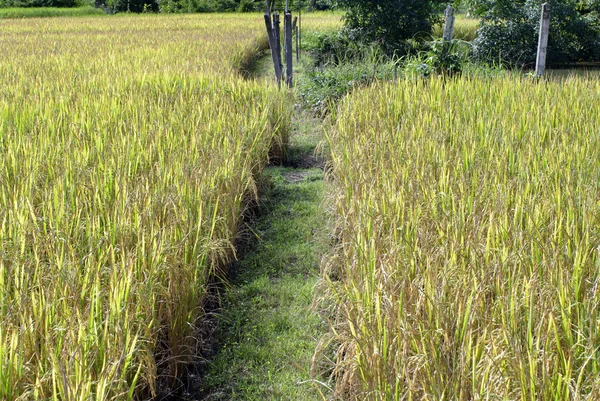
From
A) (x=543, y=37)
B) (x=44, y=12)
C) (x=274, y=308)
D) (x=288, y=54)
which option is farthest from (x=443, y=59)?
(x=44, y=12)

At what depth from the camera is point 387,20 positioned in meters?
12.6

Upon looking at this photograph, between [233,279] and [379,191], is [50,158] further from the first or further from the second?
[379,191]

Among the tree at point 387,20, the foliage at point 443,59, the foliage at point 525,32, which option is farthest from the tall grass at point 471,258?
the tree at point 387,20

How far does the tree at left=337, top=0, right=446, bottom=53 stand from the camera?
12.5m

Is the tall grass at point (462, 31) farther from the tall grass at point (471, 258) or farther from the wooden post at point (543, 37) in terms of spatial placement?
the tall grass at point (471, 258)

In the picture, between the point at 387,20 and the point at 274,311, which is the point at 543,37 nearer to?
the point at 387,20

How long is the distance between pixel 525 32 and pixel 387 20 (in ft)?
8.45

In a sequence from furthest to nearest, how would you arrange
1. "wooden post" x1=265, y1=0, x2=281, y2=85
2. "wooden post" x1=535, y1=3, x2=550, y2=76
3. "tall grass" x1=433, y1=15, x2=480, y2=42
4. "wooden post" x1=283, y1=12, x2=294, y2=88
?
"tall grass" x1=433, y1=15, x2=480, y2=42
"wooden post" x1=535, y1=3, x2=550, y2=76
"wooden post" x1=283, y1=12, x2=294, y2=88
"wooden post" x1=265, y1=0, x2=281, y2=85

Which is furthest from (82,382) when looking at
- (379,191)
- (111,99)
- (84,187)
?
(111,99)

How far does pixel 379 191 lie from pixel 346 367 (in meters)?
1.07

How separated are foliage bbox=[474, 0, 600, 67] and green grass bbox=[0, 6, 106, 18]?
68.8ft

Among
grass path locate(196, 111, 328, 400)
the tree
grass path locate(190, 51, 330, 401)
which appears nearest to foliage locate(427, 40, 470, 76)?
grass path locate(190, 51, 330, 401)

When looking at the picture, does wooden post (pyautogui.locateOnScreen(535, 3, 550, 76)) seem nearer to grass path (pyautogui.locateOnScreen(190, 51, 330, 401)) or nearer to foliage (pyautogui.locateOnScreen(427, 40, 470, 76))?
foliage (pyautogui.locateOnScreen(427, 40, 470, 76))

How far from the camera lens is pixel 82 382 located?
161cm
